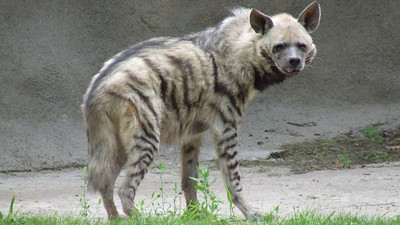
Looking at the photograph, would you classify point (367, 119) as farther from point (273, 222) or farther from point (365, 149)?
point (273, 222)

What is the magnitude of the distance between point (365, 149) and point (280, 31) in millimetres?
2979

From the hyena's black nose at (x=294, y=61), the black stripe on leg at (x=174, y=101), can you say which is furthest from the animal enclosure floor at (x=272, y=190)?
the hyena's black nose at (x=294, y=61)

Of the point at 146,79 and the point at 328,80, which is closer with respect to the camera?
the point at 146,79

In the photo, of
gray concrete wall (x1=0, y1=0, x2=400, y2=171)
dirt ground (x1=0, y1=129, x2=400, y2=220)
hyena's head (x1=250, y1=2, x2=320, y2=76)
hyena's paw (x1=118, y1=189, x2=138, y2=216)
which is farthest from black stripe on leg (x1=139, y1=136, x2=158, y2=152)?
gray concrete wall (x1=0, y1=0, x2=400, y2=171)

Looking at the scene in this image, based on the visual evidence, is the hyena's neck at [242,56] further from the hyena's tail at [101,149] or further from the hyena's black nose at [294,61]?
the hyena's tail at [101,149]

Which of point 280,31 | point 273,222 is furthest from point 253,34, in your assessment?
point 273,222

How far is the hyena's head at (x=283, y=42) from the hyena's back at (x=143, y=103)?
16.3 inches

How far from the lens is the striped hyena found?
4.28 m

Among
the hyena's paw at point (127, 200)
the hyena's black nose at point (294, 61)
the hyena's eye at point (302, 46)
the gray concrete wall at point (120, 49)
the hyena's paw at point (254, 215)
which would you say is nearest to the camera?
the hyena's paw at point (127, 200)

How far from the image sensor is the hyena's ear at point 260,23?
474cm

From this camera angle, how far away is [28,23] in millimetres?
7406

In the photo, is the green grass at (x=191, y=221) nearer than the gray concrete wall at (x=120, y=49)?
Yes

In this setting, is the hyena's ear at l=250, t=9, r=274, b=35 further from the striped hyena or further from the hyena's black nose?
the hyena's black nose

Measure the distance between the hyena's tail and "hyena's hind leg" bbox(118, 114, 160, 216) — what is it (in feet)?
0.52
